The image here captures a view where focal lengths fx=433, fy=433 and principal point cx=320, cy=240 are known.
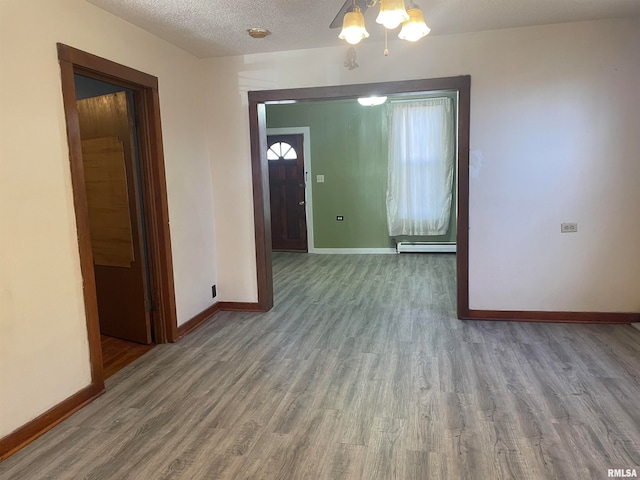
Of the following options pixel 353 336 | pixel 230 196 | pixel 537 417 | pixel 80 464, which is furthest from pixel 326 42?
pixel 80 464

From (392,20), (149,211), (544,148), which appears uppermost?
(392,20)

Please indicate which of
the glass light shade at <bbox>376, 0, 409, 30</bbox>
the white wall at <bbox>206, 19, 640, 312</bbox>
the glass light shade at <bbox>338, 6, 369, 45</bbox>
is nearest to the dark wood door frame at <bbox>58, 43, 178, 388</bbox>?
the white wall at <bbox>206, 19, 640, 312</bbox>

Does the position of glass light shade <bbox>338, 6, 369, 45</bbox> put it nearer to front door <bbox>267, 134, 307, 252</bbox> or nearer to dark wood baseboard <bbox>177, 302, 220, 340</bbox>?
dark wood baseboard <bbox>177, 302, 220, 340</bbox>

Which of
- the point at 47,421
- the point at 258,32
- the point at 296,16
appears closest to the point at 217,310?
the point at 47,421

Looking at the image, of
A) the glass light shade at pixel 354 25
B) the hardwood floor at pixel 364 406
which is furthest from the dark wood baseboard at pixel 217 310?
the glass light shade at pixel 354 25

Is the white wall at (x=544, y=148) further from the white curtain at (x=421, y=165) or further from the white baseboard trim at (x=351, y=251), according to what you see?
the white baseboard trim at (x=351, y=251)

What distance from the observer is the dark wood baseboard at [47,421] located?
7.21ft

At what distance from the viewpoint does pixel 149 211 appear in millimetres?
3502

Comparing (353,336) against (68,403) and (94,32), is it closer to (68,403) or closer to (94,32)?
(68,403)

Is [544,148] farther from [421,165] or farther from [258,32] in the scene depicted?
[421,165]

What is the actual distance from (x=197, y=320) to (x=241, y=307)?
0.53 metres

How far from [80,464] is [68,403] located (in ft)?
1.84

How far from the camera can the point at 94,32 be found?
110 inches

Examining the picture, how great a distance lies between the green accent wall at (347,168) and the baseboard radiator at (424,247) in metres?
0.11
